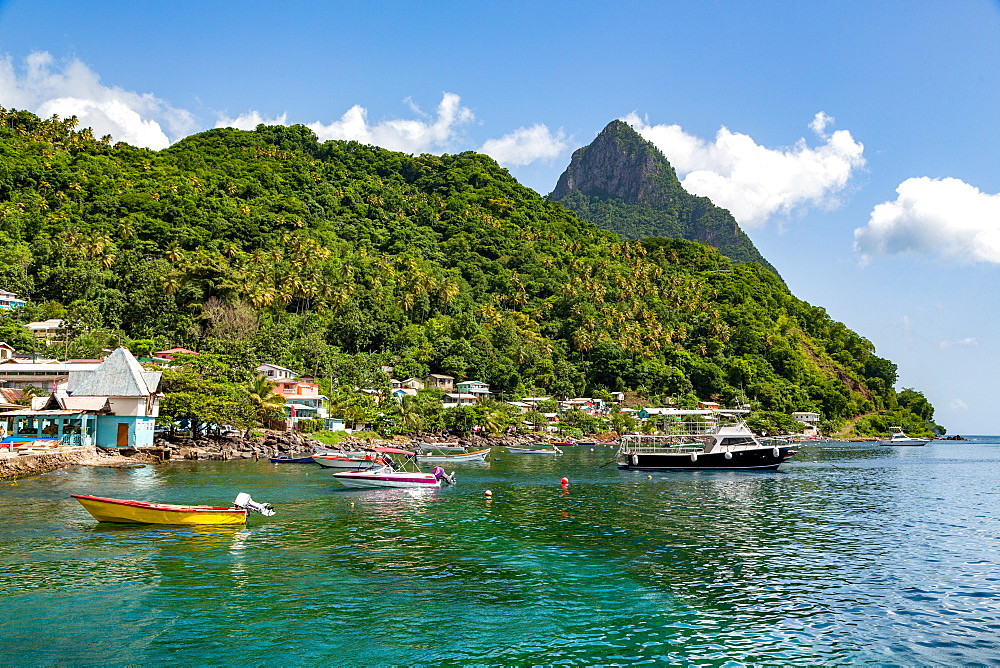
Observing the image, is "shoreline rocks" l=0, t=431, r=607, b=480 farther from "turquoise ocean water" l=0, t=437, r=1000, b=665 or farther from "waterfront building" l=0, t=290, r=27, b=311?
"waterfront building" l=0, t=290, r=27, b=311

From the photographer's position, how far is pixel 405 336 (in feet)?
426

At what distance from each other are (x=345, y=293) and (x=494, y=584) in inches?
4440

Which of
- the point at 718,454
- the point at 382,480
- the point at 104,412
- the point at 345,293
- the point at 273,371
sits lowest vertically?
the point at 382,480

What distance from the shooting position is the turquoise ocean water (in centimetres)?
1476

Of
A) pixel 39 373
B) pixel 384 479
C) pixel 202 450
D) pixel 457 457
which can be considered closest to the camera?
pixel 384 479

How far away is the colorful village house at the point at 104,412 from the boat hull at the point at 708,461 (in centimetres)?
4542

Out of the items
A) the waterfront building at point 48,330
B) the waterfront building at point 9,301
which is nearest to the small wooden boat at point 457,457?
the waterfront building at point 48,330

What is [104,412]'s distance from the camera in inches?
2279

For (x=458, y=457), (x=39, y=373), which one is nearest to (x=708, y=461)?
(x=458, y=457)

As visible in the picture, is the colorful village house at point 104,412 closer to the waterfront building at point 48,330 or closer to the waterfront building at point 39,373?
the waterfront building at point 39,373

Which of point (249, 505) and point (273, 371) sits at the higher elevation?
point (273, 371)

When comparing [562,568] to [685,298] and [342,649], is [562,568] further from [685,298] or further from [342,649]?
[685,298]

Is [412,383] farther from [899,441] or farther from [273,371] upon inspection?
[899,441]

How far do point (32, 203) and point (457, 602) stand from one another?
140 meters
